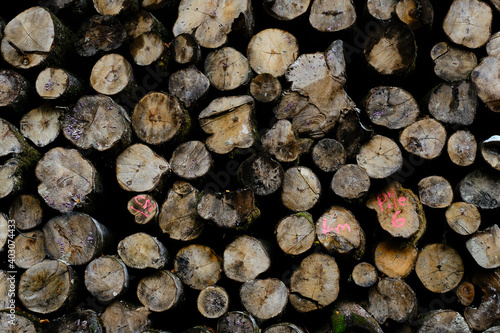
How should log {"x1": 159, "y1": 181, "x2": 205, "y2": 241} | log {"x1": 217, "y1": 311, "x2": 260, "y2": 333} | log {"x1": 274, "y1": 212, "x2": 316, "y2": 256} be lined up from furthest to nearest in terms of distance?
1. log {"x1": 159, "y1": 181, "x2": 205, "y2": 241}
2. log {"x1": 274, "y1": 212, "x2": 316, "y2": 256}
3. log {"x1": 217, "y1": 311, "x2": 260, "y2": 333}

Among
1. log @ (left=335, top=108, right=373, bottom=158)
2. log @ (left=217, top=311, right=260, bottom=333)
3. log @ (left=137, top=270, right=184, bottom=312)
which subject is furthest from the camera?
log @ (left=335, top=108, right=373, bottom=158)

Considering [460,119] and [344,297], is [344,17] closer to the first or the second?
[460,119]

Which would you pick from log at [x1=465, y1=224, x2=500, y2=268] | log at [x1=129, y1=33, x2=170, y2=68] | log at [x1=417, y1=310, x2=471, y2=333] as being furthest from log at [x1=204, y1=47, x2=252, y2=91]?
log at [x1=417, y1=310, x2=471, y2=333]

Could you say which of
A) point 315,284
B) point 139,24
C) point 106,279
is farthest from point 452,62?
point 106,279

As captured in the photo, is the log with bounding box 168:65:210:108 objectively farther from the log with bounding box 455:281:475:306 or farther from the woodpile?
the log with bounding box 455:281:475:306

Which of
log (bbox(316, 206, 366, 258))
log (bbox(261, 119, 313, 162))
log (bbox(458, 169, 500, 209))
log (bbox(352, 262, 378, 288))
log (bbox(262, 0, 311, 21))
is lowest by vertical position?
log (bbox(352, 262, 378, 288))

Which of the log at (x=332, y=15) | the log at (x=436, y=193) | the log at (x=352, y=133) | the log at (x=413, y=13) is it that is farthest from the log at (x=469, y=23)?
the log at (x=436, y=193)

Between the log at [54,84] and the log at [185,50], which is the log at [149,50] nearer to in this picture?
the log at [185,50]
